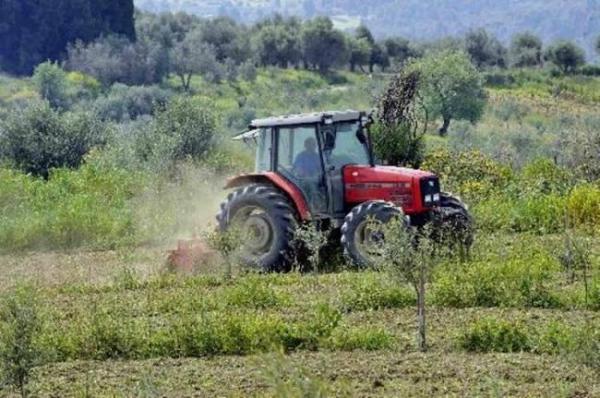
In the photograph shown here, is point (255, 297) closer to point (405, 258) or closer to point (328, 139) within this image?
point (405, 258)

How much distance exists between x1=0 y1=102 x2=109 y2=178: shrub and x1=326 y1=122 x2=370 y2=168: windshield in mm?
10254

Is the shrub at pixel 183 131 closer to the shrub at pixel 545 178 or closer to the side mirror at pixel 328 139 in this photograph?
the shrub at pixel 545 178

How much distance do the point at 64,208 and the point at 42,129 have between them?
7.28 meters

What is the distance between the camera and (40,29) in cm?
6191

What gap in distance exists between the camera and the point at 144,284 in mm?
12211

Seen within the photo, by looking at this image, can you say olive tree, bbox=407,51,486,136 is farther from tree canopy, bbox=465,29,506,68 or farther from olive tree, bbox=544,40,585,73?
tree canopy, bbox=465,29,506,68

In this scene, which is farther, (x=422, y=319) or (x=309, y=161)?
(x=309, y=161)

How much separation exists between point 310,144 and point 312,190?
0.58m

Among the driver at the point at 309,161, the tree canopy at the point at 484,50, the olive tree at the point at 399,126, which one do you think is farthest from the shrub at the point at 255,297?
the tree canopy at the point at 484,50

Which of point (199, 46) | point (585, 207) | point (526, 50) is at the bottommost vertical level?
point (585, 207)

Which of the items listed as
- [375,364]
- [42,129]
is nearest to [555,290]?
[375,364]

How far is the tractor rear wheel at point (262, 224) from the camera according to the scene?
513 inches

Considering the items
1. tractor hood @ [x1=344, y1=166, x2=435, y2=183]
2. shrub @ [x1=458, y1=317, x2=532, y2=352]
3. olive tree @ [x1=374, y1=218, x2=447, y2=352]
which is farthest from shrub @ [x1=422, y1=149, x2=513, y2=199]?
shrub @ [x1=458, y1=317, x2=532, y2=352]

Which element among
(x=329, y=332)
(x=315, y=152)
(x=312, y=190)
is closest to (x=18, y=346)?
(x=329, y=332)
